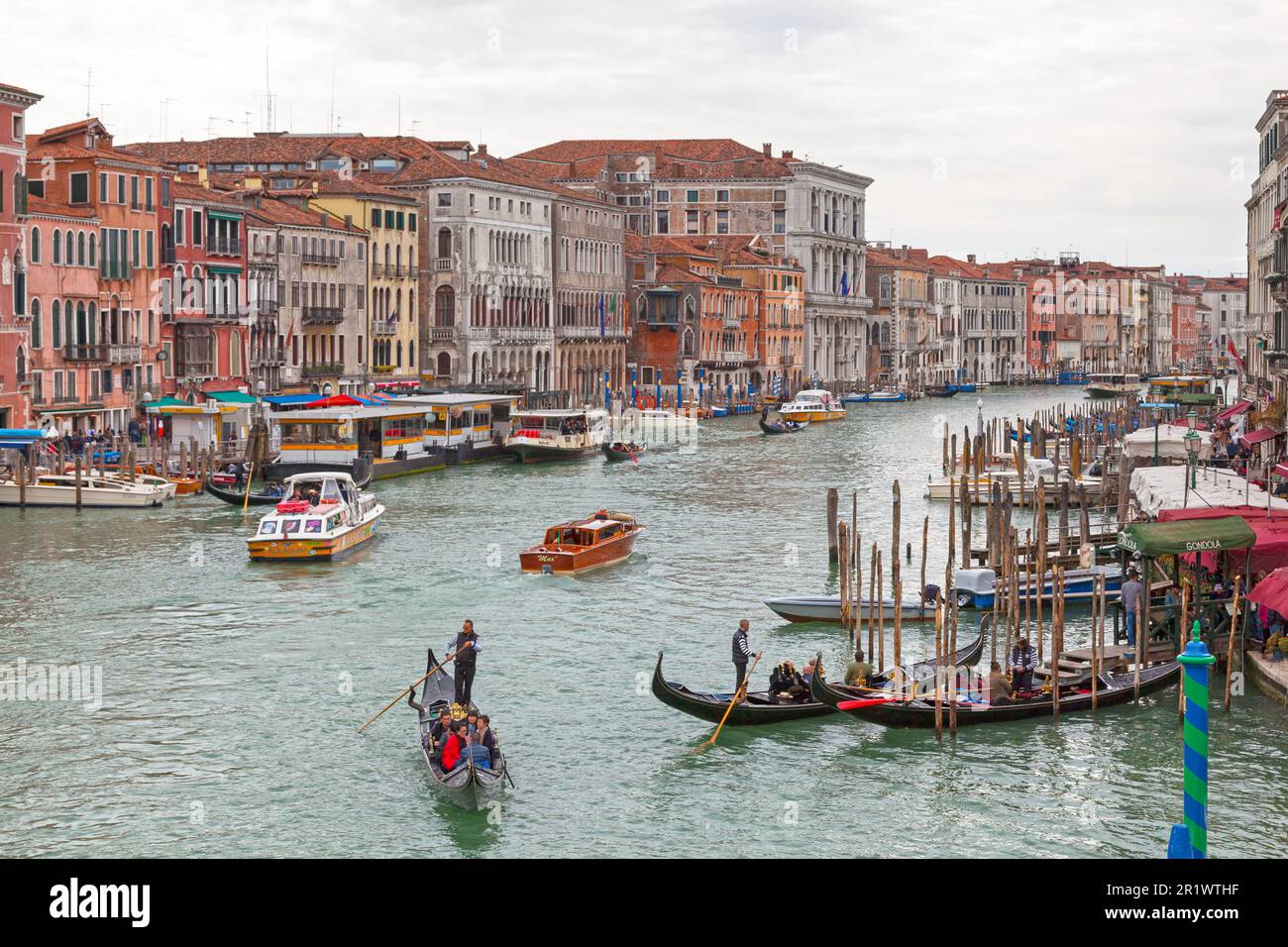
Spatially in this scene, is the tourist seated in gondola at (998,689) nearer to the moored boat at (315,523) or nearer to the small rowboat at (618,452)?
the moored boat at (315,523)

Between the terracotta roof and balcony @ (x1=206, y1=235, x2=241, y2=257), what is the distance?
5.31 metres

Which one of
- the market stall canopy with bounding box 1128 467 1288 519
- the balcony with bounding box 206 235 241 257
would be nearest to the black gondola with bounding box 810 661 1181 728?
the market stall canopy with bounding box 1128 467 1288 519

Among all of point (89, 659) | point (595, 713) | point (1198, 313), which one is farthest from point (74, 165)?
point (1198, 313)

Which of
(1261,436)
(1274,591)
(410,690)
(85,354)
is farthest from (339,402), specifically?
(1274,591)

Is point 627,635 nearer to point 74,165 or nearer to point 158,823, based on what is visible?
point 158,823

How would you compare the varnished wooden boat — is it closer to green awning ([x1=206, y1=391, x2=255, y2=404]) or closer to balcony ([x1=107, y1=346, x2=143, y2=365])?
balcony ([x1=107, y1=346, x2=143, y2=365])

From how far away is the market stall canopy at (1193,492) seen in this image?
22.8 meters

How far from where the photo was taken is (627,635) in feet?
69.6

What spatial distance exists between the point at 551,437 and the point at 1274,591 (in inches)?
1227

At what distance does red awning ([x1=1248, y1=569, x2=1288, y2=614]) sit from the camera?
677 inches

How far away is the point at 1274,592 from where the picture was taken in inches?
690

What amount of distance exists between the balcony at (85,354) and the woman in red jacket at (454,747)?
28270 mm
